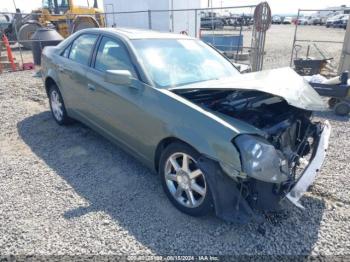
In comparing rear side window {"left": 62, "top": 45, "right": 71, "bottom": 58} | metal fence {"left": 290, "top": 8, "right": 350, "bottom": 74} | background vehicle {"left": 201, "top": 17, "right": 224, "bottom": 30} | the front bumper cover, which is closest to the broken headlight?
the front bumper cover

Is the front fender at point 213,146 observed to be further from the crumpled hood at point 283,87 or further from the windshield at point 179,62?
the windshield at point 179,62

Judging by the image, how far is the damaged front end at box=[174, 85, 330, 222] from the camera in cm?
242

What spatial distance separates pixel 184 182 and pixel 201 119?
674mm

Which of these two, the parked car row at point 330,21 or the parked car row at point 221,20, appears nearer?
the parked car row at point 221,20

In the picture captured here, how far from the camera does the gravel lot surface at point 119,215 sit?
2582 millimetres

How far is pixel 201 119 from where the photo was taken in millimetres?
2637

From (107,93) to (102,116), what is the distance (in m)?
0.38

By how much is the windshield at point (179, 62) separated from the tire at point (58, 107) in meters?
2.05

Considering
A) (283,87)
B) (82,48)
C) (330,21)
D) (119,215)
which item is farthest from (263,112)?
(330,21)

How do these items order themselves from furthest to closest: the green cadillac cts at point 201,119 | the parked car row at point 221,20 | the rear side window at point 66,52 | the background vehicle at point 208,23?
the background vehicle at point 208,23 < the parked car row at point 221,20 < the rear side window at point 66,52 < the green cadillac cts at point 201,119

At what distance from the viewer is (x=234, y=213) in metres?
2.55

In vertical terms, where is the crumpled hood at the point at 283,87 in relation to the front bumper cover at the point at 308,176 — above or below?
above

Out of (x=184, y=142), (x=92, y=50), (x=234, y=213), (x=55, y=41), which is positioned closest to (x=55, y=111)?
(x=92, y=50)

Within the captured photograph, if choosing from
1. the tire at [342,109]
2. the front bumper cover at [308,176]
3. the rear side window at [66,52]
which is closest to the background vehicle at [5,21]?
the rear side window at [66,52]
